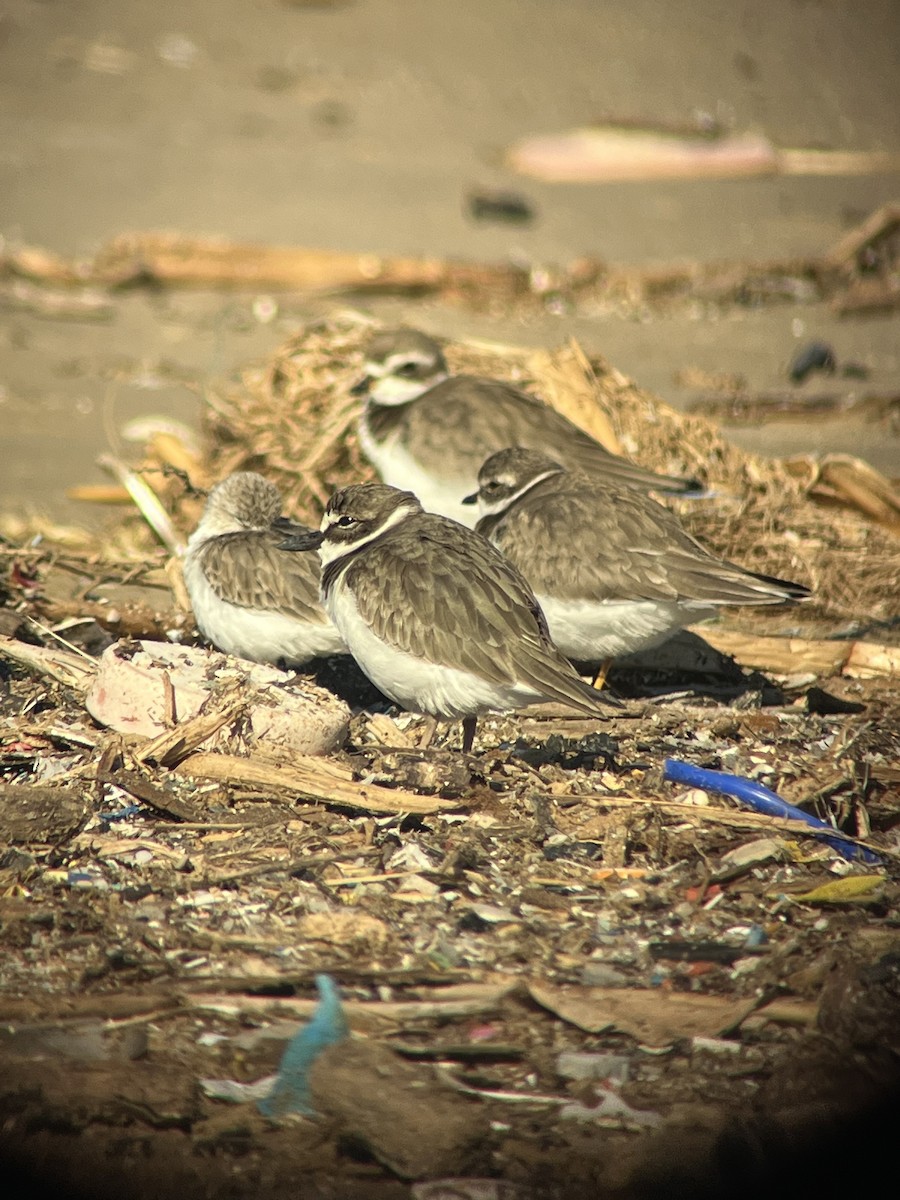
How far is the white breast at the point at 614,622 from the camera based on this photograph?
5.39m

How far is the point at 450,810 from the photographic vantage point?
14.5 ft

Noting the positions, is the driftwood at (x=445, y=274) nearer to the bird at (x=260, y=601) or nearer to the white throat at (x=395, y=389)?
the white throat at (x=395, y=389)

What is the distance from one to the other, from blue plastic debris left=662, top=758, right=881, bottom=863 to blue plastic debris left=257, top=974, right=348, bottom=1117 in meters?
1.57

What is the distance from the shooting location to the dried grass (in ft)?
22.0

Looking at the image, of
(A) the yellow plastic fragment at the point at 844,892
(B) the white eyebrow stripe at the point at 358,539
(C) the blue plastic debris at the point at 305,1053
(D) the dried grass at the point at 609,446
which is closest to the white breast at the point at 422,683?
(B) the white eyebrow stripe at the point at 358,539

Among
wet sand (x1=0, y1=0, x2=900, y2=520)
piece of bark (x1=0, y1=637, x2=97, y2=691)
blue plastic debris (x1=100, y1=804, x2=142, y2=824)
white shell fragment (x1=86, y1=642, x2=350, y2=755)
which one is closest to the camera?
blue plastic debris (x1=100, y1=804, x2=142, y2=824)

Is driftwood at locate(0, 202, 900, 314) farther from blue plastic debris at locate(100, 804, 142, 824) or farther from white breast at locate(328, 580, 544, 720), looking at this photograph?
blue plastic debris at locate(100, 804, 142, 824)

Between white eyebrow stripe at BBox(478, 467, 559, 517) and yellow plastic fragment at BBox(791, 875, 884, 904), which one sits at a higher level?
white eyebrow stripe at BBox(478, 467, 559, 517)

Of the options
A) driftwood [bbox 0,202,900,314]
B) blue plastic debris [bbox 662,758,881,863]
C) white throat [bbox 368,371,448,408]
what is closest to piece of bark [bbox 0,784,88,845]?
blue plastic debris [bbox 662,758,881,863]

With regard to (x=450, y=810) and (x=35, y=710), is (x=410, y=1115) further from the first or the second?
(x=35, y=710)

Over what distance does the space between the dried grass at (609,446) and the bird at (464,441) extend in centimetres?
44

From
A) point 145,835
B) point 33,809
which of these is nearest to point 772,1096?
point 145,835

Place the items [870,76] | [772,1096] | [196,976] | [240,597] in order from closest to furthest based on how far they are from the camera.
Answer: [772,1096] < [196,976] < [240,597] < [870,76]

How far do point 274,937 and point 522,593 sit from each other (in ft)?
5.49
